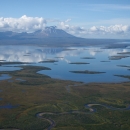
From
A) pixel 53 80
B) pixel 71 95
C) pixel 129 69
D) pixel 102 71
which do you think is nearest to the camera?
pixel 71 95

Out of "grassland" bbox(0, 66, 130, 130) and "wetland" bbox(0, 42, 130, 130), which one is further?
"wetland" bbox(0, 42, 130, 130)

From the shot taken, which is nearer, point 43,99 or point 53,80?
point 43,99

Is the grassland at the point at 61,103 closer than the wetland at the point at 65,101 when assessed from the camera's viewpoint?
Yes

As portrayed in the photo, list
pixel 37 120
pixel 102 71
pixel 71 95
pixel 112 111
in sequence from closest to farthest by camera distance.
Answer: pixel 37 120, pixel 112 111, pixel 71 95, pixel 102 71

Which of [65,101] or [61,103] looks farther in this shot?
[65,101]

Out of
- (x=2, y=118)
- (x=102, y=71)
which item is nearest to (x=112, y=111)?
(x=2, y=118)

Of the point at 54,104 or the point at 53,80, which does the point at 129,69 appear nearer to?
the point at 53,80
